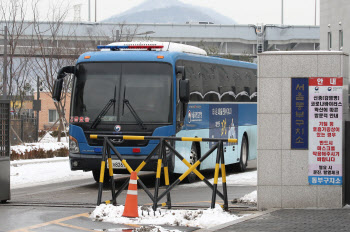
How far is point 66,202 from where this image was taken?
1480 centimetres

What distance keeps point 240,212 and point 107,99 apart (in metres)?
6.65

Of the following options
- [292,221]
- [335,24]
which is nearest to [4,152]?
[292,221]

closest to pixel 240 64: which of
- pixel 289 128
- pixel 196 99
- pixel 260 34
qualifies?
pixel 196 99

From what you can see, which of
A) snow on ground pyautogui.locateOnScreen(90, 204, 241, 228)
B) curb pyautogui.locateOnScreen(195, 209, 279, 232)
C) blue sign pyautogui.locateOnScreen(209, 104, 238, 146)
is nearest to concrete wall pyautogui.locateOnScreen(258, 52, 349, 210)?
curb pyautogui.locateOnScreen(195, 209, 279, 232)

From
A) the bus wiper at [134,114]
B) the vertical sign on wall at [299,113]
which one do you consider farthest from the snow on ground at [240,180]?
the vertical sign on wall at [299,113]

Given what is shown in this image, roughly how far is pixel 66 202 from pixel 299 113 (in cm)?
489

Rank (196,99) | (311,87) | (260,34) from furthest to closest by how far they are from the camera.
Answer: (260,34)
(196,99)
(311,87)

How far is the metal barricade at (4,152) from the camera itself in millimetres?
14391

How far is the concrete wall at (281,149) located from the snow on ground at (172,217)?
41.9 inches

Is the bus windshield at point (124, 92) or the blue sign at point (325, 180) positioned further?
the bus windshield at point (124, 92)

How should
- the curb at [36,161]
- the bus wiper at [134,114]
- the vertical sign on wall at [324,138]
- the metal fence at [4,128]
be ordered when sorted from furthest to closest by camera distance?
the curb at [36,161] → the bus wiper at [134,114] → the metal fence at [4,128] → the vertical sign on wall at [324,138]

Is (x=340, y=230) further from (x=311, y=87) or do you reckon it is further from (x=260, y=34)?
(x=260, y=34)

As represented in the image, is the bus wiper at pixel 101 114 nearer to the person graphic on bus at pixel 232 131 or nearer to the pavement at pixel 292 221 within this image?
the person graphic on bus at pixel 232 131

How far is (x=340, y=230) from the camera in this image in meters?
10.2
